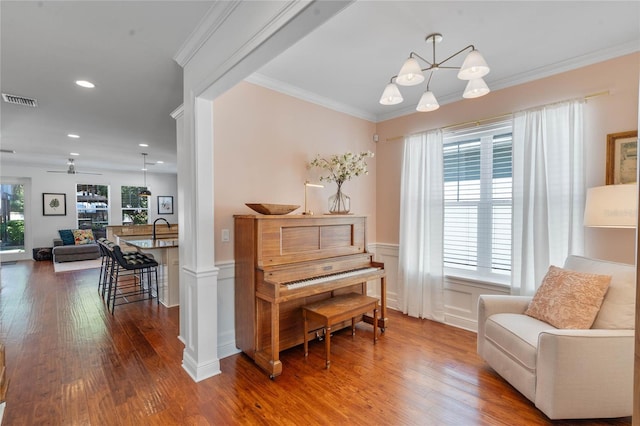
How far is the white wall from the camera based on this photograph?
25.5ft

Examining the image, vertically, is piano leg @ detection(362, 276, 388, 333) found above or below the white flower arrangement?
below

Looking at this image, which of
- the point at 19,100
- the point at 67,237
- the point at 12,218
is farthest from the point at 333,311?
the point at 12,218

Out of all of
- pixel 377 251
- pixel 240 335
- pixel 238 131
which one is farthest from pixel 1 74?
pixel 377 251

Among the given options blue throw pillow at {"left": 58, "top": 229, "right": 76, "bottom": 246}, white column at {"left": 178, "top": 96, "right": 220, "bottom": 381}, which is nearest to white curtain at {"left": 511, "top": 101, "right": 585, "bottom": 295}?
white column at {"left": 178, "top": 96, "right": 220, "bottom": 381}

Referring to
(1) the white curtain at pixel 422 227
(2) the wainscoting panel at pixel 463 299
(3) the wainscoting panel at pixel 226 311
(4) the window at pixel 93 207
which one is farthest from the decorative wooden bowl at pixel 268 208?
(4) the window at pixel 93 207

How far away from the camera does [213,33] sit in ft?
6.59

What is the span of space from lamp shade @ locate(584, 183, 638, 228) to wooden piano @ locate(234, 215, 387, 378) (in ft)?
5.95

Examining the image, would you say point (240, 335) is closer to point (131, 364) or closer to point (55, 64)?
point (131, 364)

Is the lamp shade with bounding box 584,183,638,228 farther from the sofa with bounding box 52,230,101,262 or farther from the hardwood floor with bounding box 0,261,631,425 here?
the sofa with bounding box 52,230,101,262

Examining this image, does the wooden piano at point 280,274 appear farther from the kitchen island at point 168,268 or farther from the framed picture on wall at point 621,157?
the framed picture on wall at point 621,157

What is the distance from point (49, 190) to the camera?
8.06 metres

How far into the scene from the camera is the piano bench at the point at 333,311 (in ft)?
8.16

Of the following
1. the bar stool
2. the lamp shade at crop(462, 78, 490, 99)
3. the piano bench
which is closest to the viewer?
the lamp shade at crop(462, 78, 490, 99)

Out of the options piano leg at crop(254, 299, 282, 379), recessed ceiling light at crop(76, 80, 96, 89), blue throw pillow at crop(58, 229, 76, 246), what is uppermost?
recessed ceiling light at crop(76, 80, 96, 89)
